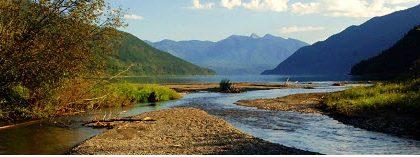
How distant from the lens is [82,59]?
28.2 meters

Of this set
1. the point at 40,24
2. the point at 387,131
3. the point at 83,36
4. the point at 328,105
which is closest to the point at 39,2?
the point at 40,24

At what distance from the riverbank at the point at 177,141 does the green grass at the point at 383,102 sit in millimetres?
15503

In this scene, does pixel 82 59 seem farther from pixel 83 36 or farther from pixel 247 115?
pixel 247 115

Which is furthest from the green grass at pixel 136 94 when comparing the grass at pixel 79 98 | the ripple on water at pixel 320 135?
the ripple on water at pixel 320 135

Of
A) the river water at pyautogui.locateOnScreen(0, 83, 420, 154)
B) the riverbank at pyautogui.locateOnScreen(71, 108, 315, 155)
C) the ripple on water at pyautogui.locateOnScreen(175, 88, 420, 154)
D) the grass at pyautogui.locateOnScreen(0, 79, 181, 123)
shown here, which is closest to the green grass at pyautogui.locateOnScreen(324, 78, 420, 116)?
the ripple on water at pyautogui.locateOnScreen(175, 88, 420, 154)

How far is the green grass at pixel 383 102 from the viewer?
4090cm

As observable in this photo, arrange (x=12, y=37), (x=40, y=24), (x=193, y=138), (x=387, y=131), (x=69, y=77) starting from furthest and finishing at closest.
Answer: (x=387, y=131)
(x=193, y=138)
(x=69, y=77)
(x=40, y=24)
(x=12, y=37)

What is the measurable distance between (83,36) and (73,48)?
977 millimetres

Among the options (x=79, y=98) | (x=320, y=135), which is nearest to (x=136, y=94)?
(x=79, y=98)

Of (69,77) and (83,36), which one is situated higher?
(83,36)

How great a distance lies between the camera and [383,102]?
45.6 m

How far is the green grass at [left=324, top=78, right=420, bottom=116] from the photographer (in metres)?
40.9

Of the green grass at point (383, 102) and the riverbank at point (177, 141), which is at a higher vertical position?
the green grass at point (383, 102)

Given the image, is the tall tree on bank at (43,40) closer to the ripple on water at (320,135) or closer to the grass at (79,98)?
the grass at (79,98)
